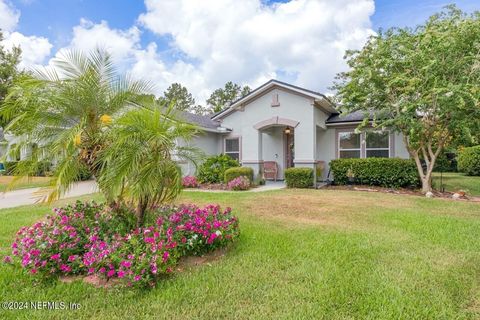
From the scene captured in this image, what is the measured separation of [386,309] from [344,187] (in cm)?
994

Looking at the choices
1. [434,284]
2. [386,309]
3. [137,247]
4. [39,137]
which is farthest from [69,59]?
[434,284]

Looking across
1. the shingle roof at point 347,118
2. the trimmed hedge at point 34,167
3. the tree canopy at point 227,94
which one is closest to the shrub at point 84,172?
the trimmed hedge at point 34,167

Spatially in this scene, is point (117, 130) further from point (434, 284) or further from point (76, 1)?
point (76, 1)

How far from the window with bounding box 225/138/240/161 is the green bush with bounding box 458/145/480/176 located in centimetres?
1491

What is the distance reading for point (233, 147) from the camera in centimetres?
1628

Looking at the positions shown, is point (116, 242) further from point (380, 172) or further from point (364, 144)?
point (364, 144)

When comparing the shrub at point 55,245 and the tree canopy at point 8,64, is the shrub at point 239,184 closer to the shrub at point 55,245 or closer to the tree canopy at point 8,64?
the shrub at point 55,245

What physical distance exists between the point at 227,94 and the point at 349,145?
33.1 metres

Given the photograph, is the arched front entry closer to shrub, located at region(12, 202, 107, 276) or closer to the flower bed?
the flower bed

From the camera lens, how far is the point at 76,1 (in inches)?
381

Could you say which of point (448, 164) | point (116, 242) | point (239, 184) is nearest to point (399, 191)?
point (239, 184)

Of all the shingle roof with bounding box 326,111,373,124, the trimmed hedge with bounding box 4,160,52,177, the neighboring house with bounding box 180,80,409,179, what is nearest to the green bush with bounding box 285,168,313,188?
the neighboring house with bounding box 180,80,409,179

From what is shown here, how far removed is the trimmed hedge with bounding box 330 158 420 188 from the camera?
1156 cm

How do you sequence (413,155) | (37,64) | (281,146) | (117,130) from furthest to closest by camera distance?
1. (281,146)
2. (413,155)
3. (37,64)
4. (117,130)
